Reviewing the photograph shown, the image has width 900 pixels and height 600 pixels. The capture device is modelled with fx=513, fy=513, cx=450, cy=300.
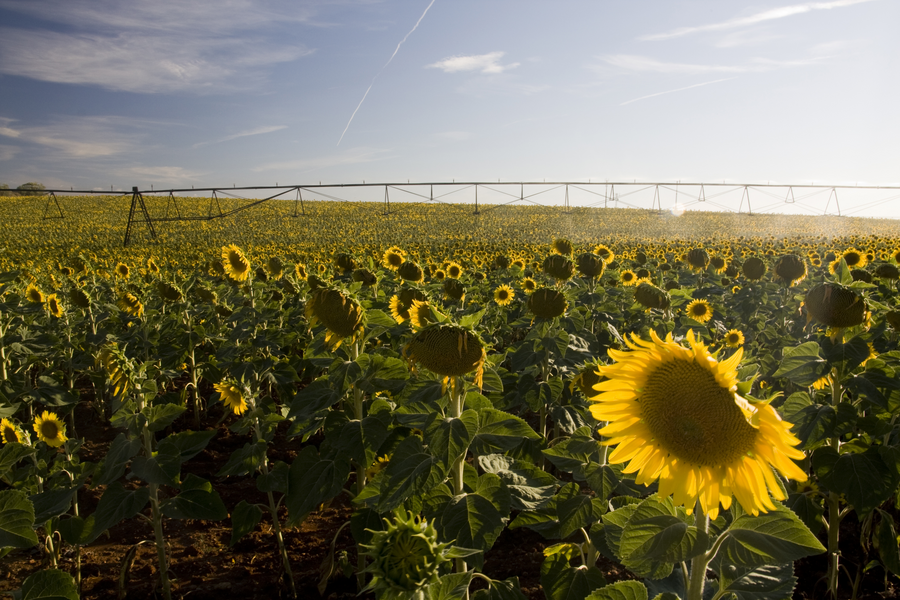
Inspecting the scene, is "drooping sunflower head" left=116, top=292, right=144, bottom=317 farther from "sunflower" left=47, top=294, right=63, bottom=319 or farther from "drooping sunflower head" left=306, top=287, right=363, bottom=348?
"drooping sunflower head" left=306, top=287, right=363, bottom=348

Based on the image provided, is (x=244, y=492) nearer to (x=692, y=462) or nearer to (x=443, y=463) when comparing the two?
(x=443, y=463)

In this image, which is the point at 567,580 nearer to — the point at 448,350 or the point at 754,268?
the point at 448,350

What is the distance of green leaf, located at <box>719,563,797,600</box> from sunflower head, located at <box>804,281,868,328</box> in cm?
163

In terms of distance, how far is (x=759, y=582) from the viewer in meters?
1.33

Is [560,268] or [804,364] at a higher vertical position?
[560,268]

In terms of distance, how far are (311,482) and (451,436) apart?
3.47 ft

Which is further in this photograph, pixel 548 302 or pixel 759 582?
pixel 548 302

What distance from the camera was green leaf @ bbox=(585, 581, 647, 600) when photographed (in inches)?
48.7

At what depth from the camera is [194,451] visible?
262 cm

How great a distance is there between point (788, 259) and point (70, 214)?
44.5 meters

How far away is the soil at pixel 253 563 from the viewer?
120 inches

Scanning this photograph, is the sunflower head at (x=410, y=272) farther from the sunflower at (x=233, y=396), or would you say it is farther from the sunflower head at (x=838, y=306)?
the sunflower head at (x=838, y=306)

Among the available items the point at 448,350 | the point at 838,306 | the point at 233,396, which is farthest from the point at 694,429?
the point at 233,396

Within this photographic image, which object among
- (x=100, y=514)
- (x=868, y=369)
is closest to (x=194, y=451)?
(x=100, y=514)
